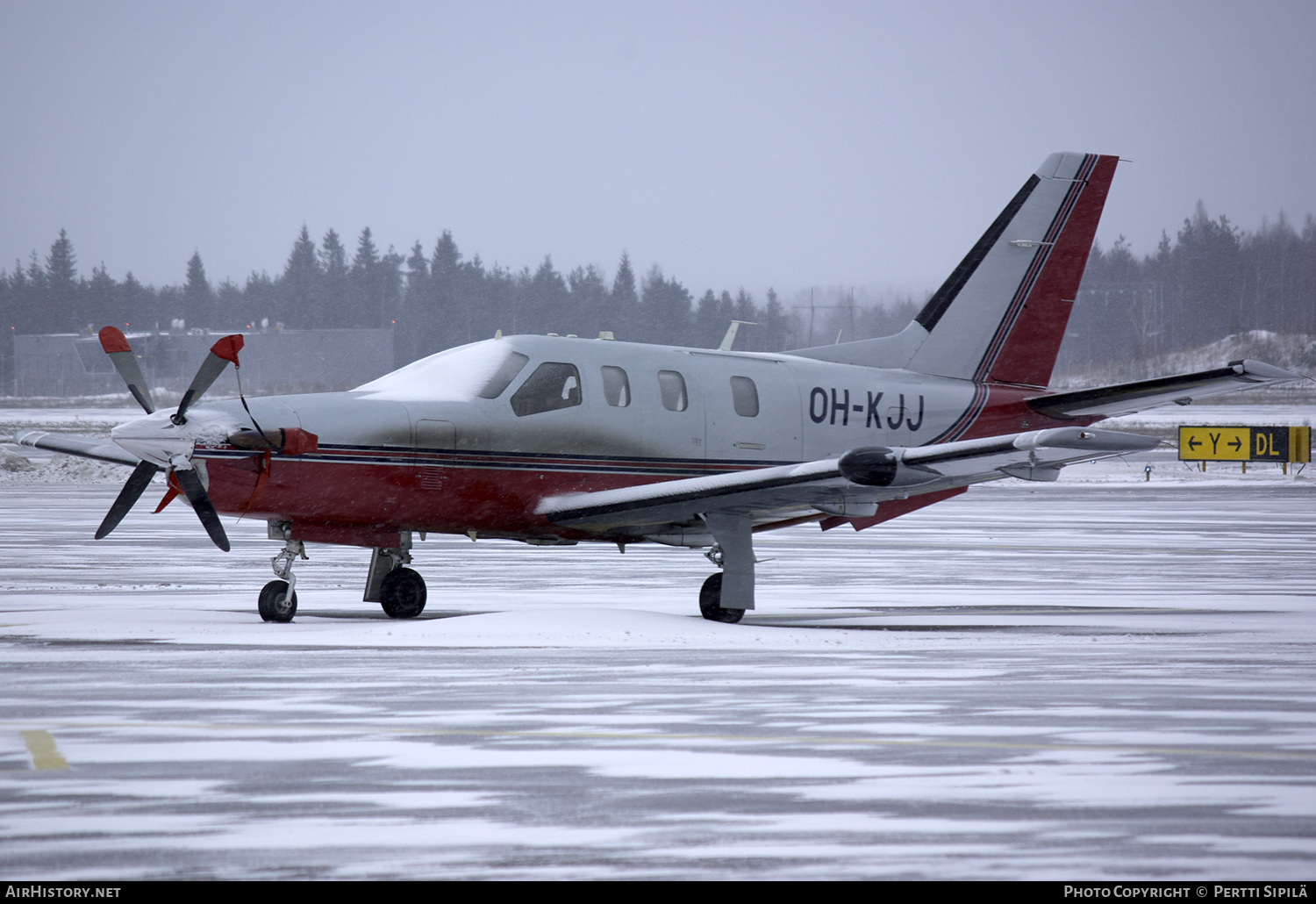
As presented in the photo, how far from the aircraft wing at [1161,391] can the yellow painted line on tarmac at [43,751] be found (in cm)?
880

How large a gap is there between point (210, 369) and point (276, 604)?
2.10 m

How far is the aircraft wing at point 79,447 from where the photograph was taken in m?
12.8

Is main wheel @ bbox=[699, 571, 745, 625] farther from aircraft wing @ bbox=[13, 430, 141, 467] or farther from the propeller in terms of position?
aircraft wing @ bbox=[13, 430, 141, 467]

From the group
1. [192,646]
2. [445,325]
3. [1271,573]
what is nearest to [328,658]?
[192,646]

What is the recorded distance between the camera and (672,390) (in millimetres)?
13531

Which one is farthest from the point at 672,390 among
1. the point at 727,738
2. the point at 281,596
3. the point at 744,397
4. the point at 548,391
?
the point at 727,738

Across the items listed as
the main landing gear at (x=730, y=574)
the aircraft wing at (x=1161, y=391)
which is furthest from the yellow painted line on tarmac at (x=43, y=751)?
the aircraft wing at (x=1161, y=391)

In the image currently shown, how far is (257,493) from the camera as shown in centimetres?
1120

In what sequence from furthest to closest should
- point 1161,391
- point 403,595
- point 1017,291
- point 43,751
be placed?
point 1017,291 < point 1161,391 < point 403,595 < point 43,751

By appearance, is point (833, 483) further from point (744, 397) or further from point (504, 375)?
point (504, 375)

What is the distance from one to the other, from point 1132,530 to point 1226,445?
22596mm

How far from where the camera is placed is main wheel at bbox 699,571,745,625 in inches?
494

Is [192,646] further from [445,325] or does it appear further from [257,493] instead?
[445,325]

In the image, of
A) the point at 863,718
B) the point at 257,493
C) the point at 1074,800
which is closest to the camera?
the point at 1074,800
